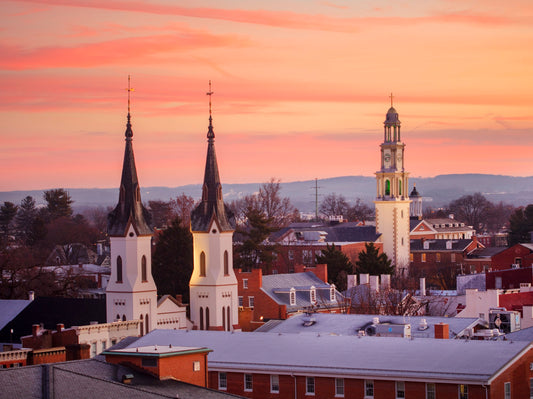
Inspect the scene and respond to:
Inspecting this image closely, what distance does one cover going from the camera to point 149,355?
51500 mm

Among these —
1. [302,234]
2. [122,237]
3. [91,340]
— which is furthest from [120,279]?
[302,234]

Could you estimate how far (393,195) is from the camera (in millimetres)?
151875

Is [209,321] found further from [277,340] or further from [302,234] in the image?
[302,234]

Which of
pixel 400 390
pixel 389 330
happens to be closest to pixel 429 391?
pixel 400 390

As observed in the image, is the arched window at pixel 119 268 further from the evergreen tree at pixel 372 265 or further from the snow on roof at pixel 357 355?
the evergreen tree at pixel 372 265

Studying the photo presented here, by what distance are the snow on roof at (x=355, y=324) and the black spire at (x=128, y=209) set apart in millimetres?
16392

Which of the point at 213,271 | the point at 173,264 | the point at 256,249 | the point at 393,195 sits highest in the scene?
the point at 393,195

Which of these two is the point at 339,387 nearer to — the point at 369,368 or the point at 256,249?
the point at 369,368

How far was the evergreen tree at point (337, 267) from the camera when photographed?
118375 millimetres

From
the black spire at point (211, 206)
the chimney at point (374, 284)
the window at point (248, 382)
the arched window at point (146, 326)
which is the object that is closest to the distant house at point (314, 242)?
the chimney at point (374, 284)

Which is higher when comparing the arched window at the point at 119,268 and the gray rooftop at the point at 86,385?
the arched window at the point at 119,268

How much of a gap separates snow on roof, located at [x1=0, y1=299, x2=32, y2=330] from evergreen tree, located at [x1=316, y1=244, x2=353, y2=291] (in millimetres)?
39535

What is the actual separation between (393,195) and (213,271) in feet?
216

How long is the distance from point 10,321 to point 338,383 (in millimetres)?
33277
